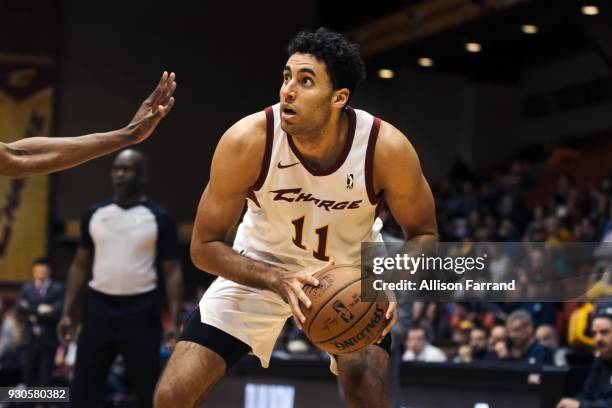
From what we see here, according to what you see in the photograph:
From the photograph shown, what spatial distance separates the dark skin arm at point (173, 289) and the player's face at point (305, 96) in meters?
3.07

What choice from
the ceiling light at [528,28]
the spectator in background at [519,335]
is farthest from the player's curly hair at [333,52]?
the ceiling light at [528,28]

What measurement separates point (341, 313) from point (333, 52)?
110 cm

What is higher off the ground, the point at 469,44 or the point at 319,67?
the point at 469,44

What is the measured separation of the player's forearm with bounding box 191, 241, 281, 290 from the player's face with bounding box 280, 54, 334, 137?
56 centimetres

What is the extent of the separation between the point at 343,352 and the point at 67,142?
1407 mm

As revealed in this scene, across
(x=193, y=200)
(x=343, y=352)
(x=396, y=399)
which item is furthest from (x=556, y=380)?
(x=193, y=200)

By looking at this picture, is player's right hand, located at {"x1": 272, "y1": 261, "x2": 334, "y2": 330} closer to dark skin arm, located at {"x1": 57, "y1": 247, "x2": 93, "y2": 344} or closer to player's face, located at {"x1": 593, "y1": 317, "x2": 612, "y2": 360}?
player's face, located at {"x1": 593, "y1": 317, "x2": 612, "y2": 360}

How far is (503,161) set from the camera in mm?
23234

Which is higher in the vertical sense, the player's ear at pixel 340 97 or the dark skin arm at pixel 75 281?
the player's ear at pixel 340 97

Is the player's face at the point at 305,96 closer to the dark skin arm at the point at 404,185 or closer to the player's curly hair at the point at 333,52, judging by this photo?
the player's curly hair at the point at 333,52

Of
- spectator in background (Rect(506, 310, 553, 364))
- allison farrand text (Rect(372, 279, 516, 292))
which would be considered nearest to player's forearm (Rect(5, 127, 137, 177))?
allison farrand text (Rect(372, 279, 516, 292))

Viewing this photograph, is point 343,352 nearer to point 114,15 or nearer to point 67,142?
point 67,142

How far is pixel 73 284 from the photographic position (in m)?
7.39

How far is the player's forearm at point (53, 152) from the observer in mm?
4258
